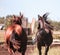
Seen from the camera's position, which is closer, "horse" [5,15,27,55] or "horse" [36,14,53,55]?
"horse" [5,15,27,55]

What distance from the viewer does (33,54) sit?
1742 centimetres

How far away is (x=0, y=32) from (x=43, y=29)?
12.9m

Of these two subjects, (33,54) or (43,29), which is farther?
(33,54)

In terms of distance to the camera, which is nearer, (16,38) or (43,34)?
(16,38)

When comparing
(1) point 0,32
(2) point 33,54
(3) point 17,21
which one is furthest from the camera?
(1) point 0,32

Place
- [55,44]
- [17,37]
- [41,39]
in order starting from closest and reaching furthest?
1. [17,37]
2. [41,39]
3. [55,44]

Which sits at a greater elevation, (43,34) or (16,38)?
(16,38)

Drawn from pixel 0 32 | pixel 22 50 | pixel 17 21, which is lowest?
pixel 0 32

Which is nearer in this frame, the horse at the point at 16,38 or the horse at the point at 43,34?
the horse at the point at 16,38

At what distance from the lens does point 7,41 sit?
1344 cm

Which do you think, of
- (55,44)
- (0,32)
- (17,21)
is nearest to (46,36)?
(17,21)

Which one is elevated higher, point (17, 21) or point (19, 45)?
point (17, 21)

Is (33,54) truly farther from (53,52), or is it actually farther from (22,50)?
(22,50)

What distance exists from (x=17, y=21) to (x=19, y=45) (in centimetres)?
133
